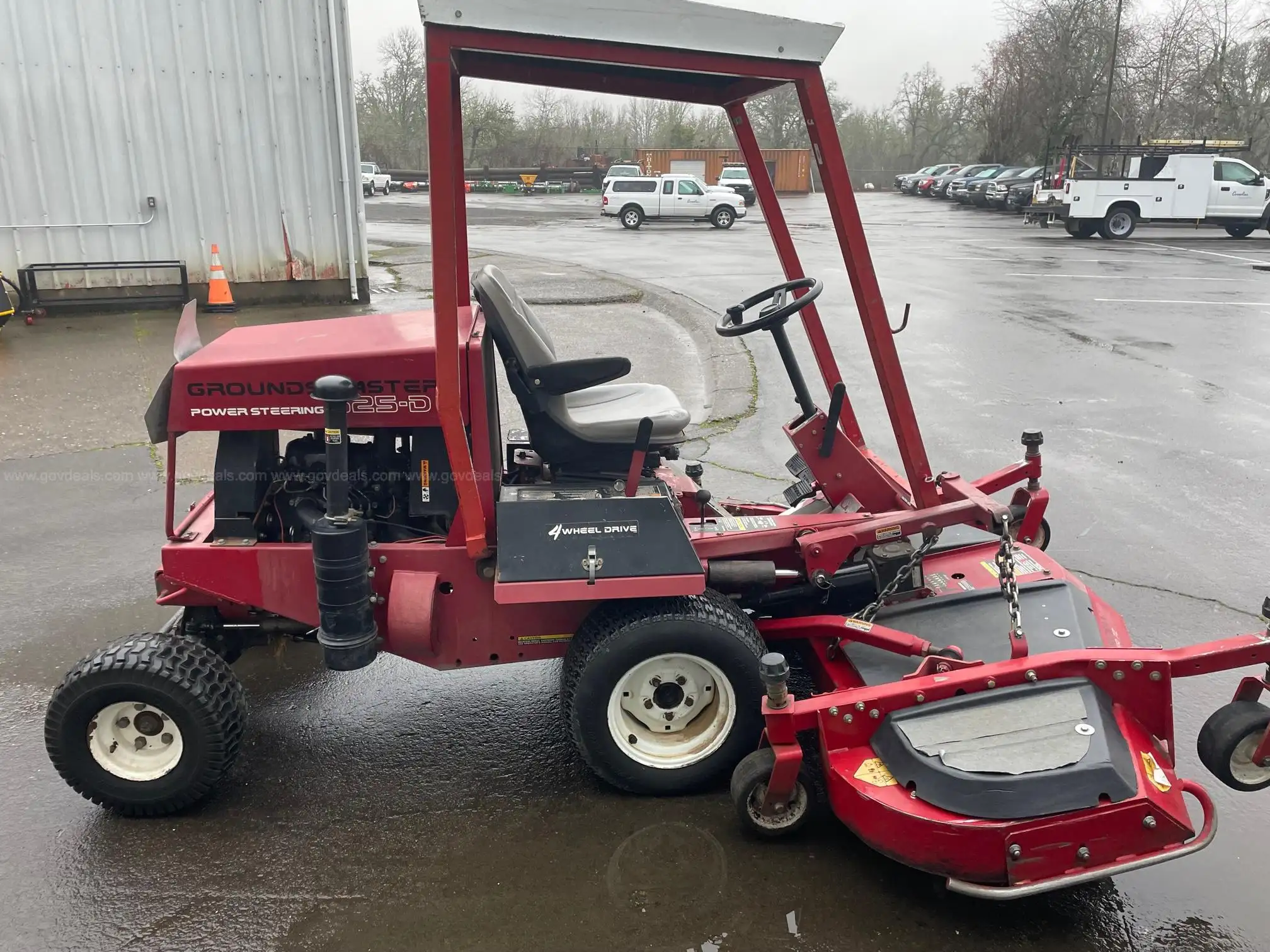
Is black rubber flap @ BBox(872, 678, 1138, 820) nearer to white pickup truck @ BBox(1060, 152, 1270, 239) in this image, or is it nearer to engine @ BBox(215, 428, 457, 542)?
engine @ BBox(215, 428, 457, 542)

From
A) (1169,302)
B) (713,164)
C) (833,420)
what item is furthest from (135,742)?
(713,164)

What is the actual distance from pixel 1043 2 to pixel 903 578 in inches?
1867

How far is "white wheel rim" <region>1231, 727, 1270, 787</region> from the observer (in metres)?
2.74

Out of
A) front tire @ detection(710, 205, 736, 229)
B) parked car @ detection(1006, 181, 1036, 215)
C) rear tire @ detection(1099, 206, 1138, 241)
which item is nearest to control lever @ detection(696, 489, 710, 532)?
rear tire @ detection(1099, 206, 1138, 241)

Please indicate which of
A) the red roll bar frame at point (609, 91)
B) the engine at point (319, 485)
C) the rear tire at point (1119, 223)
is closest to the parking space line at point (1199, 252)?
the rear tire at point (1119, 223)

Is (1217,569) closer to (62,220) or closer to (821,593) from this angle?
(821,593)

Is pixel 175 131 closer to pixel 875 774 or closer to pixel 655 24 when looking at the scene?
pixel 655 24

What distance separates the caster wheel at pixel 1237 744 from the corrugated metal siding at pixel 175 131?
34.9 ft

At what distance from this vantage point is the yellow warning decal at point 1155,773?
254 centimetres

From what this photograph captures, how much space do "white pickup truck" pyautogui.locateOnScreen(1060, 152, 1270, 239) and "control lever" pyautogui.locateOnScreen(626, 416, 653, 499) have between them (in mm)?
22524

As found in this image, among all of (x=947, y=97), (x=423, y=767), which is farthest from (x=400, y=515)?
(x=947, y=97)

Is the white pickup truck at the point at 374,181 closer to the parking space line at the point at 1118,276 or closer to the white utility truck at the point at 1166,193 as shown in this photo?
the white utility truck at the point at 1166,193

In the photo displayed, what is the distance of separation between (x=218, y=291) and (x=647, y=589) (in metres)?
9.58

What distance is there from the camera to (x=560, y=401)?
11.2ft
